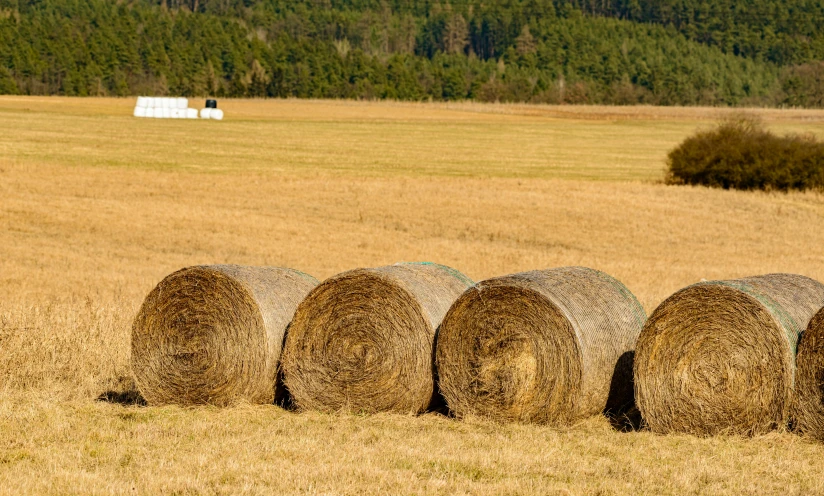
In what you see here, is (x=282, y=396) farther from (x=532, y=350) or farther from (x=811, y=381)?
(x=811, y=381)

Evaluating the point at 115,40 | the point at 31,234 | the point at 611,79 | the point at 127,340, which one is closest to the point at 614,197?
the point at 31,234

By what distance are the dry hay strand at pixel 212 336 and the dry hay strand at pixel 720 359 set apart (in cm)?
315

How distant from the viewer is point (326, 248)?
27.1 m

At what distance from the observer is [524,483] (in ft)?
25.7

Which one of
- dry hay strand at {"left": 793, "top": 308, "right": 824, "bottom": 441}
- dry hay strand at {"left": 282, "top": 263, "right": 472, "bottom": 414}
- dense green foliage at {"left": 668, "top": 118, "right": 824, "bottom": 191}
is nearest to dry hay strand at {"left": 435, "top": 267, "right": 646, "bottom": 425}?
dry hay strand at {"left": 282, "top": 263, "right": 472, "bottom": 414}

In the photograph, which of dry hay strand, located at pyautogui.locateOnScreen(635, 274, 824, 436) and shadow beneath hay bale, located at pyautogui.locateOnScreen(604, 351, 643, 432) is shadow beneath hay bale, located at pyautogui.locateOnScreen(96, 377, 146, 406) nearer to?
shadow beneath hay bale, located at pyautogui.locateOnScreen(604, 351, 643, 432)

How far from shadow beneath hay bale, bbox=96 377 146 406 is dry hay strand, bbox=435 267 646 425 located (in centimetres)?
300

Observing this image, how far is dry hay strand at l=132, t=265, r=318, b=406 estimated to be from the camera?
33.4ft

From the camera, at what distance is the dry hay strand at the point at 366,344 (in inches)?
396

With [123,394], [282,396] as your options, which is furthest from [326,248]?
[282,396]

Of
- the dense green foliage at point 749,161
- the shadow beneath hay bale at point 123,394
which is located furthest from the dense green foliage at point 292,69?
the shadow beneath hay bale at point 123,394

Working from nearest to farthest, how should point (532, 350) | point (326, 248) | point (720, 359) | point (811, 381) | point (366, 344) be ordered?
point (811, 381), point (720, 359), point (532, 350), point (366, 344), point (326, 248)

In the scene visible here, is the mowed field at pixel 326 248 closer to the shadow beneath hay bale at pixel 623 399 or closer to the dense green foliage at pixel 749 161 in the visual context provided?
the shadow beneath hay bale at pixel 623 399

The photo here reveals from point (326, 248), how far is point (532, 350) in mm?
17651
